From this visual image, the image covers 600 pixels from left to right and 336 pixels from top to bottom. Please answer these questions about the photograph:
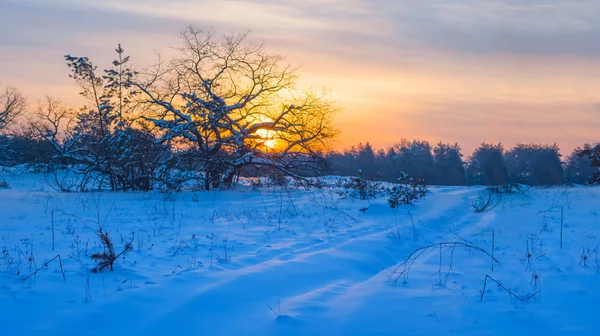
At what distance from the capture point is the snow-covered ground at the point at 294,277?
4.48 m

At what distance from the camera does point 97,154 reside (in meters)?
18.5

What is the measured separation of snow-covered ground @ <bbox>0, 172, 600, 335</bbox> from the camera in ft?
14.7

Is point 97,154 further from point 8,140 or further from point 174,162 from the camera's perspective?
point 8,140

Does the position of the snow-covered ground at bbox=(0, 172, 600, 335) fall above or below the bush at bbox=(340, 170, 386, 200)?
below

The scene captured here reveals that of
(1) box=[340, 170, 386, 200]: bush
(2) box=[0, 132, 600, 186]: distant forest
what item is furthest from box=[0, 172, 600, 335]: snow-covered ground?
(2) box=[0, 132, 600, 186]: distant forest

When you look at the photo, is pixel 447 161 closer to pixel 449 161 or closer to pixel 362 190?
pixel 449 161

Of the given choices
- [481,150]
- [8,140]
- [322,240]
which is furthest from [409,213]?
[481,150]

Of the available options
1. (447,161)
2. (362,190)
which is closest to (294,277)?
(362,190)

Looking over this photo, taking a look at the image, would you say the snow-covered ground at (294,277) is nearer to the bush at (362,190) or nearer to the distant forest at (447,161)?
the bush at (362,190)

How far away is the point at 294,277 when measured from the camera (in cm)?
617

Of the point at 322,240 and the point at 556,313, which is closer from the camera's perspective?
the point at 556,313

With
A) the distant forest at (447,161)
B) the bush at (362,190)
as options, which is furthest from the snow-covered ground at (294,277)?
the distant forest at (447,161)

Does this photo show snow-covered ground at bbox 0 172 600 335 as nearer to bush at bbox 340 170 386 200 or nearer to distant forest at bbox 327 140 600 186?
bush at bbox 340 170 386 200

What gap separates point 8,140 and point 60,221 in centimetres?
4090
